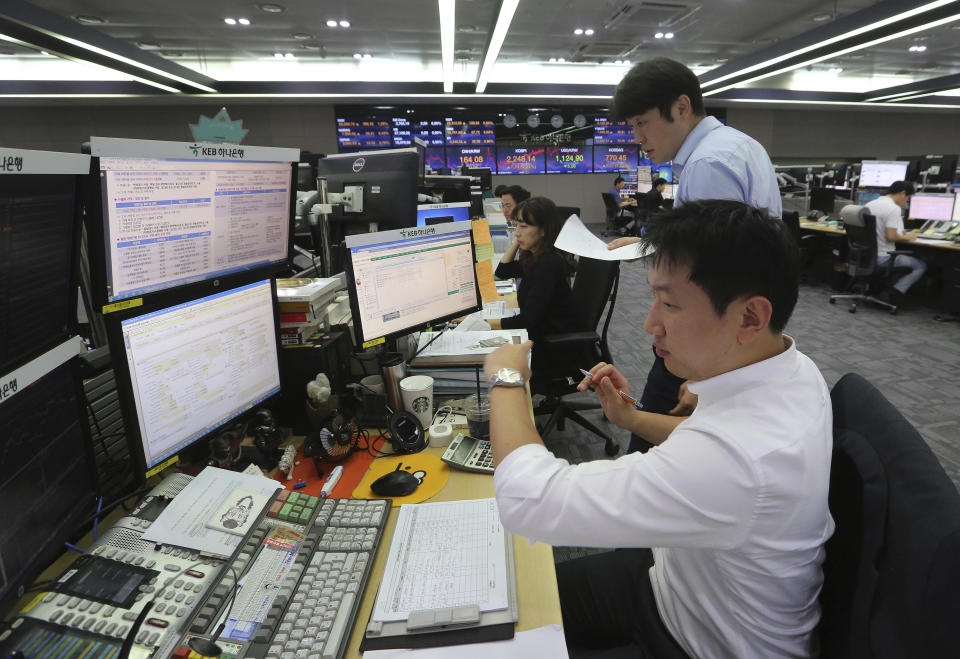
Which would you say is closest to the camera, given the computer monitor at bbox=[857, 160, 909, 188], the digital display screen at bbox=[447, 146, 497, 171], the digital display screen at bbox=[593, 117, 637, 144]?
the computer monitor at bbox=[857, 160, 909, 188]

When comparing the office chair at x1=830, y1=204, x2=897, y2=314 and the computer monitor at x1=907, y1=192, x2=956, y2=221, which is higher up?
the computer monitor at x1=907, y1=192, x2=956, y2=221

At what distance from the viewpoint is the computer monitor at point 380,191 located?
2.00m

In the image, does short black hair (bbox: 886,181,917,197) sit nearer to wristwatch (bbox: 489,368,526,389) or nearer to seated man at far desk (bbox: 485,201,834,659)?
seated man at far desk (bbox: 485,201,834,659)

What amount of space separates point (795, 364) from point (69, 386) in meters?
1.11

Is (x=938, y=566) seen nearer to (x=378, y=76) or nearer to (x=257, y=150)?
(x=257, y=150)

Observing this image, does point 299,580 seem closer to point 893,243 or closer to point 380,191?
point 380,191

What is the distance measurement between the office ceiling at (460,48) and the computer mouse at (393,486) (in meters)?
4.92

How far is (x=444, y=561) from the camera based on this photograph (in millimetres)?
833

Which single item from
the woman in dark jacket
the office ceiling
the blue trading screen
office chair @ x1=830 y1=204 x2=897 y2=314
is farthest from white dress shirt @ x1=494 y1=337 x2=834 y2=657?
the blue trading screen

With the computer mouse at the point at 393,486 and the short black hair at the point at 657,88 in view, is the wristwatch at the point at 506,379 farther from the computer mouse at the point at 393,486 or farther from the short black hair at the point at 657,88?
the short black hair at the point at 657,88

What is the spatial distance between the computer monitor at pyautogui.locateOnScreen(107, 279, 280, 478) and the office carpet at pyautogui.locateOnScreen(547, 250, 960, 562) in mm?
1329

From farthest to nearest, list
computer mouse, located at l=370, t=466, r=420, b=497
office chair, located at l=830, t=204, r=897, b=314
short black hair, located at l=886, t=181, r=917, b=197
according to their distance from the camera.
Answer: short black hair, located at l=886, t=181, r=917, b=197 → office chair, located at l=830, t=204, r=897, b=314 → computer mouse, located at l=370, t=466, r=420, b=497

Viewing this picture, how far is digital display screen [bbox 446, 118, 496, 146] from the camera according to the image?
9470mm

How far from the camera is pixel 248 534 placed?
86 cm
